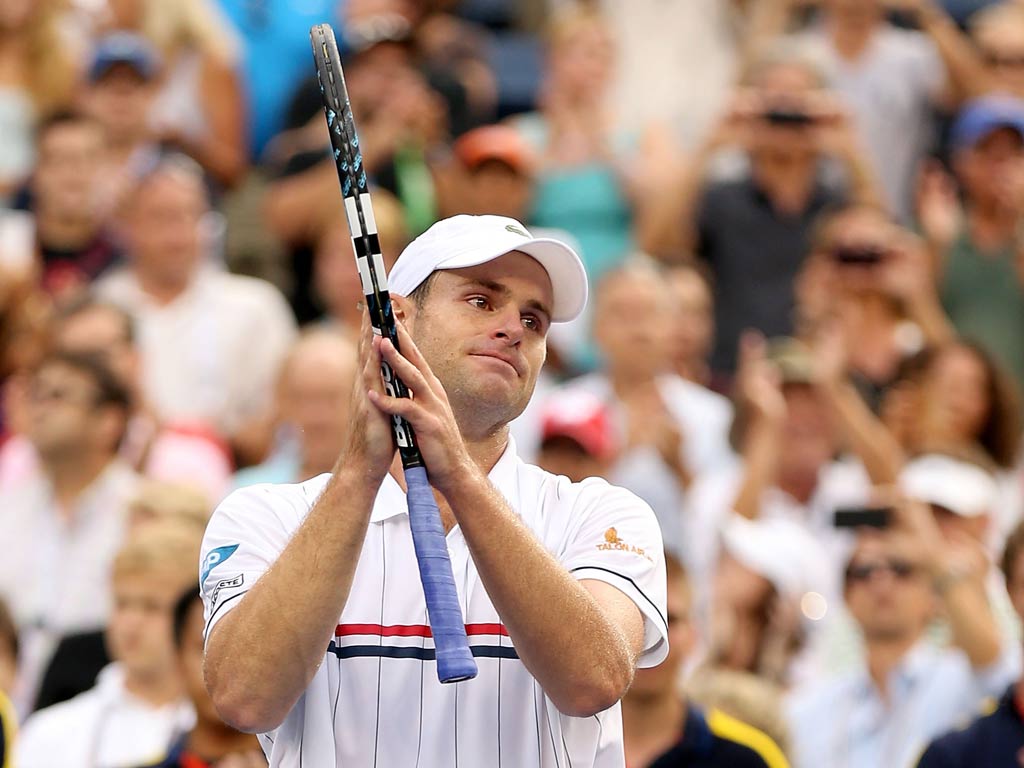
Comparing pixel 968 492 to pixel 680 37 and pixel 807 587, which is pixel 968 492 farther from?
pixel 680 37

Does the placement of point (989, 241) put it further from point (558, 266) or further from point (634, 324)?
point (558, 266)

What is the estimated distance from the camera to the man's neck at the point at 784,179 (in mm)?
10211

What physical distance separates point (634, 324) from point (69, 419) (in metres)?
2.48

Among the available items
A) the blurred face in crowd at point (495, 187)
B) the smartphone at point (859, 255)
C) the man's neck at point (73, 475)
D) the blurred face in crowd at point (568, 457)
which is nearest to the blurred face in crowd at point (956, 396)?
the smartphone at point (859, 255)

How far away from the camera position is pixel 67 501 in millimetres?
7773

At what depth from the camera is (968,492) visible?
315 inches

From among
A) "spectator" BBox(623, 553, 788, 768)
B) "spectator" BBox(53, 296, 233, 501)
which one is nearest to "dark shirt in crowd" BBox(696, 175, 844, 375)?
"spectator" BBox(53, 296, 233, 501)

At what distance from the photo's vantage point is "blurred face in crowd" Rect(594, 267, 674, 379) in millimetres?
8641

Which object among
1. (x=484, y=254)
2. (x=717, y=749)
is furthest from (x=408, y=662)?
(x=717, y=749)

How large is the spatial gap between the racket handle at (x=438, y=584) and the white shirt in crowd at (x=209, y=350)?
573cm

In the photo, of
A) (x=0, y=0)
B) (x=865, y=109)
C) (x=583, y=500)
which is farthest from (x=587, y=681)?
(x=865, y=109)

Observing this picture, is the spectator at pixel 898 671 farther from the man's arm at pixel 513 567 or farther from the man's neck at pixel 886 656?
the man's arm at pixel 513 567

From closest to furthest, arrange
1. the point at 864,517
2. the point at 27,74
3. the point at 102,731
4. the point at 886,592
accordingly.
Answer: the point at 102,731 < the point at 886,592 < the point at 864,517 < the point at 27,74

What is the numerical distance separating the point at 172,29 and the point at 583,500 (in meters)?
7.79
